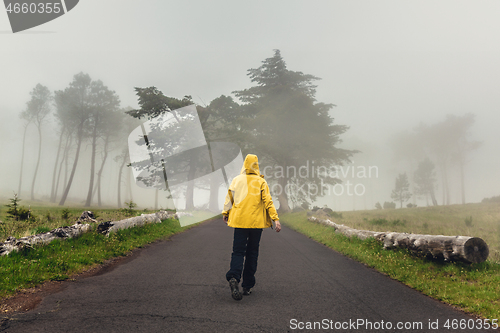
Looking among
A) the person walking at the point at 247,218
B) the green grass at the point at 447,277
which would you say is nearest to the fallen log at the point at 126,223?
the person walking at the point at 247,218

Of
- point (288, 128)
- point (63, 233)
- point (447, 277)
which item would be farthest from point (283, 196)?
point (63, 233)

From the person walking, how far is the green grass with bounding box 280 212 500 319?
3084 millimetres

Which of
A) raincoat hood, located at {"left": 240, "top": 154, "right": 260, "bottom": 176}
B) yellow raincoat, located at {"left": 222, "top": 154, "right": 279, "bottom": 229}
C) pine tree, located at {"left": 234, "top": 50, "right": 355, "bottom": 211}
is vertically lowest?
yellow raincoat, located at {"left": 222, "top": 154, "right": 279, "bottom": 229}

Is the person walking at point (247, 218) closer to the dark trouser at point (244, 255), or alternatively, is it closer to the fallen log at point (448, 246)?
the dark trouser at point (244, 255)

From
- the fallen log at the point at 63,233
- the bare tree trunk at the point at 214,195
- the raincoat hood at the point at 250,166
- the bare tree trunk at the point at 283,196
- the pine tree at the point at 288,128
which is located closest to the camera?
the raincoat hood at the point at 250,166

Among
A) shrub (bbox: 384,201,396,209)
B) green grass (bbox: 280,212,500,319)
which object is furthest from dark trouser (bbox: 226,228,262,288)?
shrub (bbox: 384,201,396,209)

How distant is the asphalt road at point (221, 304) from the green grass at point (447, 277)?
290mm

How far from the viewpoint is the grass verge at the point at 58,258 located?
4.46 m

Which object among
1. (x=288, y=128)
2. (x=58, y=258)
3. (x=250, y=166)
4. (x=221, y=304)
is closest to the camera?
(x=221, y=304)

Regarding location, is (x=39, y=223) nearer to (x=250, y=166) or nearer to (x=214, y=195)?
(x=250, y=166)

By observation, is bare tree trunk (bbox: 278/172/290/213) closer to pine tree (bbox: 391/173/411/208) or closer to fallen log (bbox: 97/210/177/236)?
fallen log (bbox: 97/210/177/236)

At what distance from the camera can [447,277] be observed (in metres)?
5.89

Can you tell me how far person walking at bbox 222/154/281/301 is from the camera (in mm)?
4676

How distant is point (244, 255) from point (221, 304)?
0.90 metres
